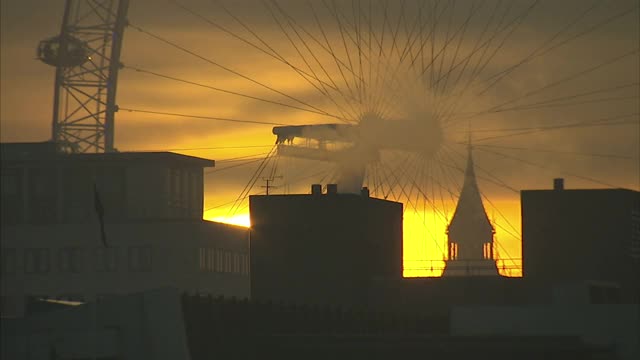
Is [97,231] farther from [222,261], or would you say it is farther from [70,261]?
[222,261]

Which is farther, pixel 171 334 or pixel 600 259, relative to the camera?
pixel 600 259

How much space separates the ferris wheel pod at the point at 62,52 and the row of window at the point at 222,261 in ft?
102

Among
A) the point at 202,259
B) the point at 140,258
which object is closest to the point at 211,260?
the point at 202,259

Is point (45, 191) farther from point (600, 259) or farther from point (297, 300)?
point (600, 259)

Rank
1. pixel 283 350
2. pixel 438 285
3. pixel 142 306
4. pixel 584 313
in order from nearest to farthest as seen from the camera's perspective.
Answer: pixel 142 306 → pixel 283 350 → pixel 584 313 → pixel 438 285

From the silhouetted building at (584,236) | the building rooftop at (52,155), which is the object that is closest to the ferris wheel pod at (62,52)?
the building rooftop at (52,155)

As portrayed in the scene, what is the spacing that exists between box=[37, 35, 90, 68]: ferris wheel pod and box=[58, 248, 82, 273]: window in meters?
32.6

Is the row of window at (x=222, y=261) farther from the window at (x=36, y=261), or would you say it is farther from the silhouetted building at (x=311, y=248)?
the window at (x=36, y=261)

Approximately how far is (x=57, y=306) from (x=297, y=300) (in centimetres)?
5268

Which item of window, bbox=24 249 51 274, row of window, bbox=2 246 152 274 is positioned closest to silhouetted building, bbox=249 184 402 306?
row of window, bbox=2 246 152 274

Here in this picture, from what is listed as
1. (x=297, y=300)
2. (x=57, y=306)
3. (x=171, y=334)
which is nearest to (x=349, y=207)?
(x=297, y=300)

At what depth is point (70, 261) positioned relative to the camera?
16662 centimetres

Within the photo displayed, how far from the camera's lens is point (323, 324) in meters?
129

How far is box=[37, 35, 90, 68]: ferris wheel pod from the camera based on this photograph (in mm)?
192875
